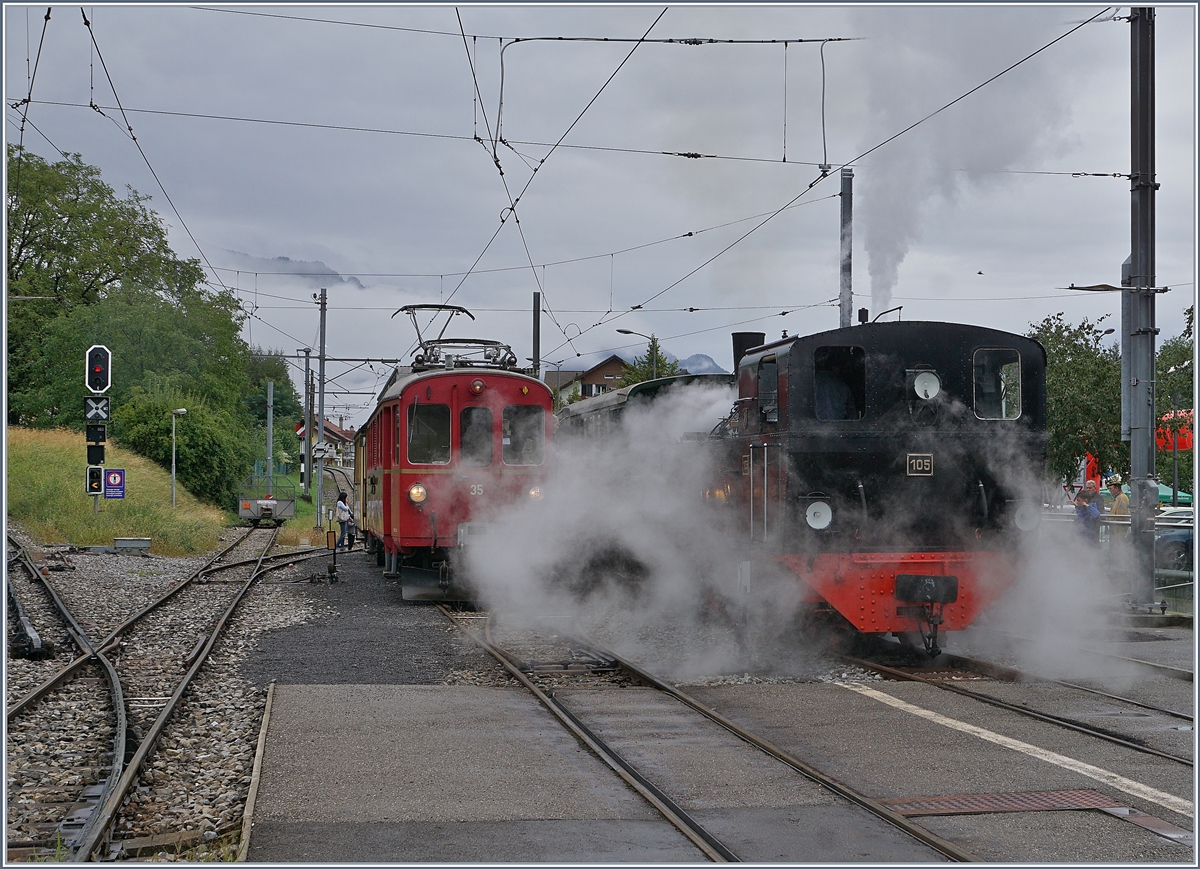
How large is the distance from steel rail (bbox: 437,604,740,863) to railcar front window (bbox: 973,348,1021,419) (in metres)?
4.66

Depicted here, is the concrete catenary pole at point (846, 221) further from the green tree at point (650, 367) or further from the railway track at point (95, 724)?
the green tree at point (650, 367)

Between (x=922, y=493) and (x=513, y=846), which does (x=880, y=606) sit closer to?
(x=922, y=493)

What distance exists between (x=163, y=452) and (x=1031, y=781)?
38753 mm

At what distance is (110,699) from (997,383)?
810 cm

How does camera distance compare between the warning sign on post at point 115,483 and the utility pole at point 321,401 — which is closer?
the warning sign on post at point 115,483

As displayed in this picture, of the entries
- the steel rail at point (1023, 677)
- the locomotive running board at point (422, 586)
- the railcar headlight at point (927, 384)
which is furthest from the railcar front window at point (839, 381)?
the locomotive running board at point (422, 586)

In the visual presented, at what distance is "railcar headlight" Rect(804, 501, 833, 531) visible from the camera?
375 inches

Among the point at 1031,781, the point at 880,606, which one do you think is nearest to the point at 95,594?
the point at 880,606

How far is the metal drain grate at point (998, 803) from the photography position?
5621 mm

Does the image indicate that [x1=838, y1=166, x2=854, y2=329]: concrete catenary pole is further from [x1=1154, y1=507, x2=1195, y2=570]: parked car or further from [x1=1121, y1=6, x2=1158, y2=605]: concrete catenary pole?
[x1=1154, y1=507, x2=1195, y2=570]: parked car

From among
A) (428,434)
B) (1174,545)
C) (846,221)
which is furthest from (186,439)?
(1174,545)

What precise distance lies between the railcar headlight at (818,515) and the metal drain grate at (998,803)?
149 inches

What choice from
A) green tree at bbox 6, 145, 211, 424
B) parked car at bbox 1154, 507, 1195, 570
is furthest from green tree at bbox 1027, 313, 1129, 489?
green tree at bbox 6, 145, 211, 424

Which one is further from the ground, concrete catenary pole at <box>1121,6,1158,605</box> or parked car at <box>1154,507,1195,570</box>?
concrete catenary pole at <box>1121,6,1158,605</box>
